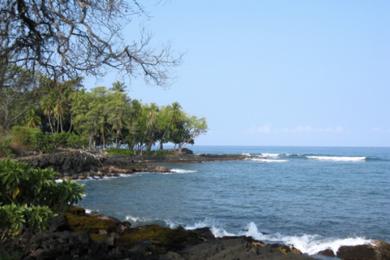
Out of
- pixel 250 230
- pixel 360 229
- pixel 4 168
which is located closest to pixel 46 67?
pixel 4 168

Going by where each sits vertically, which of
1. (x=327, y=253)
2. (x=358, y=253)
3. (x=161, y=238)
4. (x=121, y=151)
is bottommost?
(x=327, y=253)

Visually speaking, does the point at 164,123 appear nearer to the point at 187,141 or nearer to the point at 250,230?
the point at 187,141

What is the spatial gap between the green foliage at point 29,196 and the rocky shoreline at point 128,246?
3.04 feet

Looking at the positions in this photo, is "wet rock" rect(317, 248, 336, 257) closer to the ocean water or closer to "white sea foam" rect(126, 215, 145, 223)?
the ocean water

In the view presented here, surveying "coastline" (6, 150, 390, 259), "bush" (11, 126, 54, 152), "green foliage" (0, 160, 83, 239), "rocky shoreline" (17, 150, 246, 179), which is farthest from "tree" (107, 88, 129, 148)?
"green foliage" (0, 160, 83, 239)

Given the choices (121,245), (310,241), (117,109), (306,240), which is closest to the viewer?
(121,245)

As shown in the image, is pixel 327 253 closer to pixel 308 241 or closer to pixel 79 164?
pixel 308 241

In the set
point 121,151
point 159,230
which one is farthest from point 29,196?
point 121,151

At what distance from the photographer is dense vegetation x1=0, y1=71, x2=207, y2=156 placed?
62.2 meters

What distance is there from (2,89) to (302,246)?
15.2m

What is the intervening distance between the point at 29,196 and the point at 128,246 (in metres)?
3.94

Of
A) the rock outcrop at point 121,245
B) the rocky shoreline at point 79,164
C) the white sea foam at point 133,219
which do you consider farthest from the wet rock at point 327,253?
the rocky shoreline at point 79,164

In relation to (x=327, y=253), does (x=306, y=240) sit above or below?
below

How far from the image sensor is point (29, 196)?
9383 millimetres
